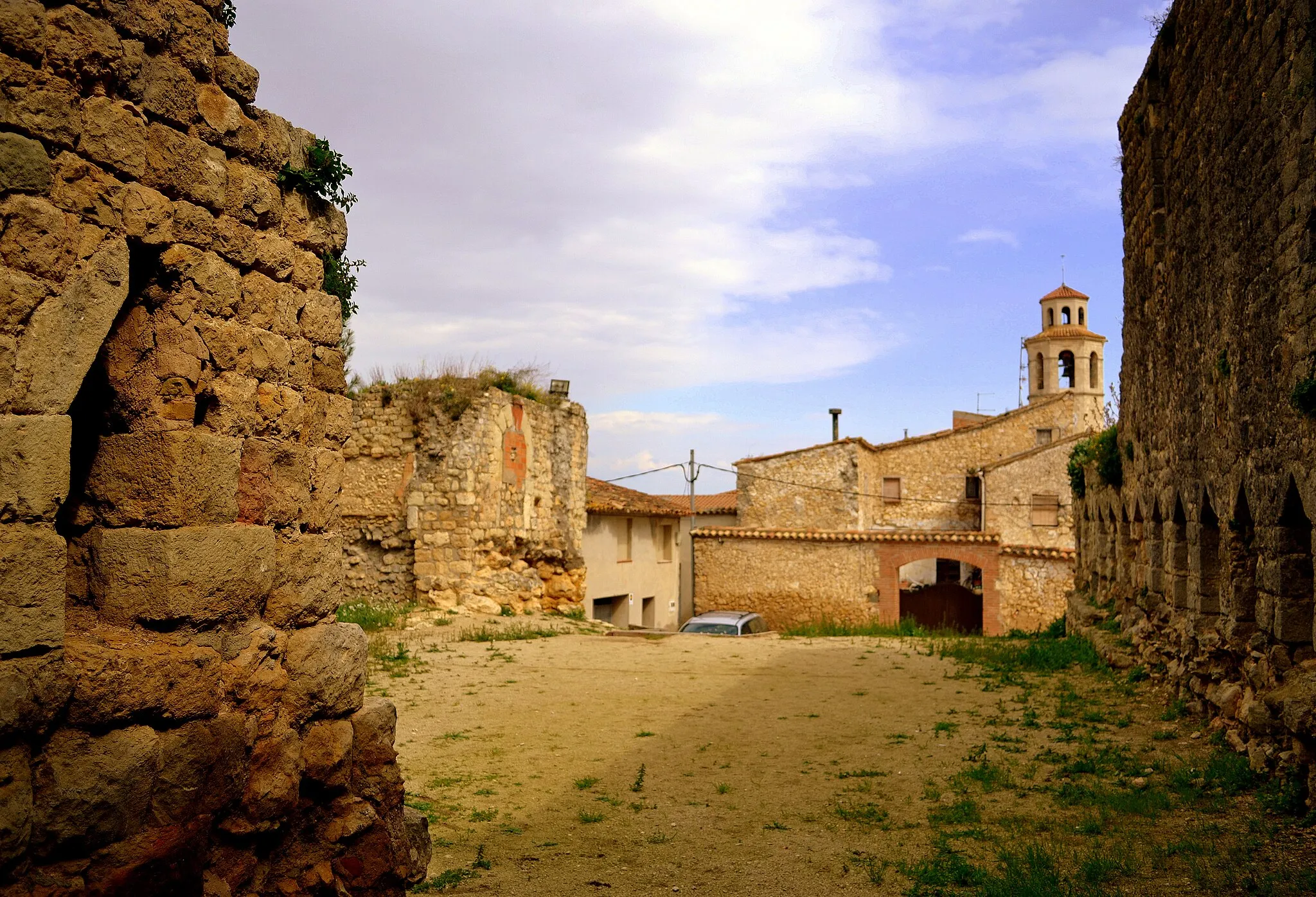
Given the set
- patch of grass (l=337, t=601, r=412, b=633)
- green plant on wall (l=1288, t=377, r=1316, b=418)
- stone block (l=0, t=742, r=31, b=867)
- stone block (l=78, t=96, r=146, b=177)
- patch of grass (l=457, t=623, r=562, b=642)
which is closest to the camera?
stone block (l=0, t=742, r=31, b=867)

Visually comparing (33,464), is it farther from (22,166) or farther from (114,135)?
(114,135)

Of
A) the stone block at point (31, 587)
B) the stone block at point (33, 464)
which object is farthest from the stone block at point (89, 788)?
the stone block at point (33, 464)

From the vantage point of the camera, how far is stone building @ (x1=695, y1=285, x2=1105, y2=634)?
86.8 ft

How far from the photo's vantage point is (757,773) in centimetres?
762

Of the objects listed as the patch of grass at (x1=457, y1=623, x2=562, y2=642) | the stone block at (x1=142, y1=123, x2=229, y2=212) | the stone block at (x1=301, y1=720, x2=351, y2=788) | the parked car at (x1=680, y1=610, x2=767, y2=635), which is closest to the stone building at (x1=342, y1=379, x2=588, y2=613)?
the patch of grass at (x1=457, y1=623, x2=562, y2=642)

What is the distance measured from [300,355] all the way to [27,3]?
1.73 m

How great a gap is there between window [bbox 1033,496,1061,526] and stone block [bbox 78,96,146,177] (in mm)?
32542

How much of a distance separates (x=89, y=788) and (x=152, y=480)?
1025mm

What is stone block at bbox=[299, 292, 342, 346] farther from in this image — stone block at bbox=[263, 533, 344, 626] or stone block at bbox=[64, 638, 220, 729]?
stone block at bbox=[64, 638, 220, 729]

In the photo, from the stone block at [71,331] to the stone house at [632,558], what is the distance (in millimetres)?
21840

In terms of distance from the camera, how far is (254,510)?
3.97m

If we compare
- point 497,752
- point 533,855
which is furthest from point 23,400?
point 497,752

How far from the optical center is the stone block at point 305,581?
4.11 metres

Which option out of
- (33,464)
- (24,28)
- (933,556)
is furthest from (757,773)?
(933,556)
